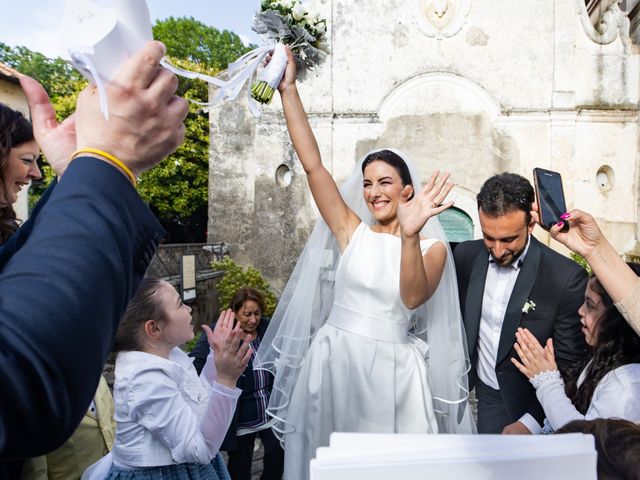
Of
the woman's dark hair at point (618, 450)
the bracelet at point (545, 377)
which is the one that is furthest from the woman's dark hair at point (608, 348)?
the woman's dark hair at point (618, 450)

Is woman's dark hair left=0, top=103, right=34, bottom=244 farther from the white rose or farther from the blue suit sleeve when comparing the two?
the white rose

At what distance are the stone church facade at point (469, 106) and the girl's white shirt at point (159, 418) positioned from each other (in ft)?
31.5

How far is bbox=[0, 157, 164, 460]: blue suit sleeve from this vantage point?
2.03 ft

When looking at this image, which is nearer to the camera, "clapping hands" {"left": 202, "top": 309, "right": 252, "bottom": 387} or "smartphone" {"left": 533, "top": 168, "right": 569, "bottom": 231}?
"clapping hands" {"left": 202, "top": 309, "right": 252, "bottom": 387}

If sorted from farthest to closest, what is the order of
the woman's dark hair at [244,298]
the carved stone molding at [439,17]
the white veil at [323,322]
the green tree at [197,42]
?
the green tree at [197,42] → the carved stone molding at [439,17] → the woman's dark hair at [244,298] → the white veil at [323,322]

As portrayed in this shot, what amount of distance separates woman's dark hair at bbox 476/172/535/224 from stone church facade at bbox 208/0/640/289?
26.4ft

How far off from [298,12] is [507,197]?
66.9 inches

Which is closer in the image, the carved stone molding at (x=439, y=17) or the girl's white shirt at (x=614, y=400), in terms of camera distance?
the girl's white shirt at (x=614, y=400)

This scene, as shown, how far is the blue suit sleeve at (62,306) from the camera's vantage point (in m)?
0.62

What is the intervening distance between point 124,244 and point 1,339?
0.68 feet

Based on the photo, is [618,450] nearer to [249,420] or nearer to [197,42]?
[249,420]

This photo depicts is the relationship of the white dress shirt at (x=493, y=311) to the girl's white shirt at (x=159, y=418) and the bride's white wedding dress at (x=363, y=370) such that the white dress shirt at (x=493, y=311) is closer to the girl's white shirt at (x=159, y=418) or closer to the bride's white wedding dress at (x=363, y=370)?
the bride's white wedding dress at (x=363, y=370)

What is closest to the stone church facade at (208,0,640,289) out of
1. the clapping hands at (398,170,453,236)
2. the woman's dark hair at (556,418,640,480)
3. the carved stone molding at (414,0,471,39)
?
the carved stone molding at (414,0,471,39)

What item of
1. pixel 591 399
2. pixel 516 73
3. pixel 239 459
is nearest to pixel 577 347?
pixel 591 399
